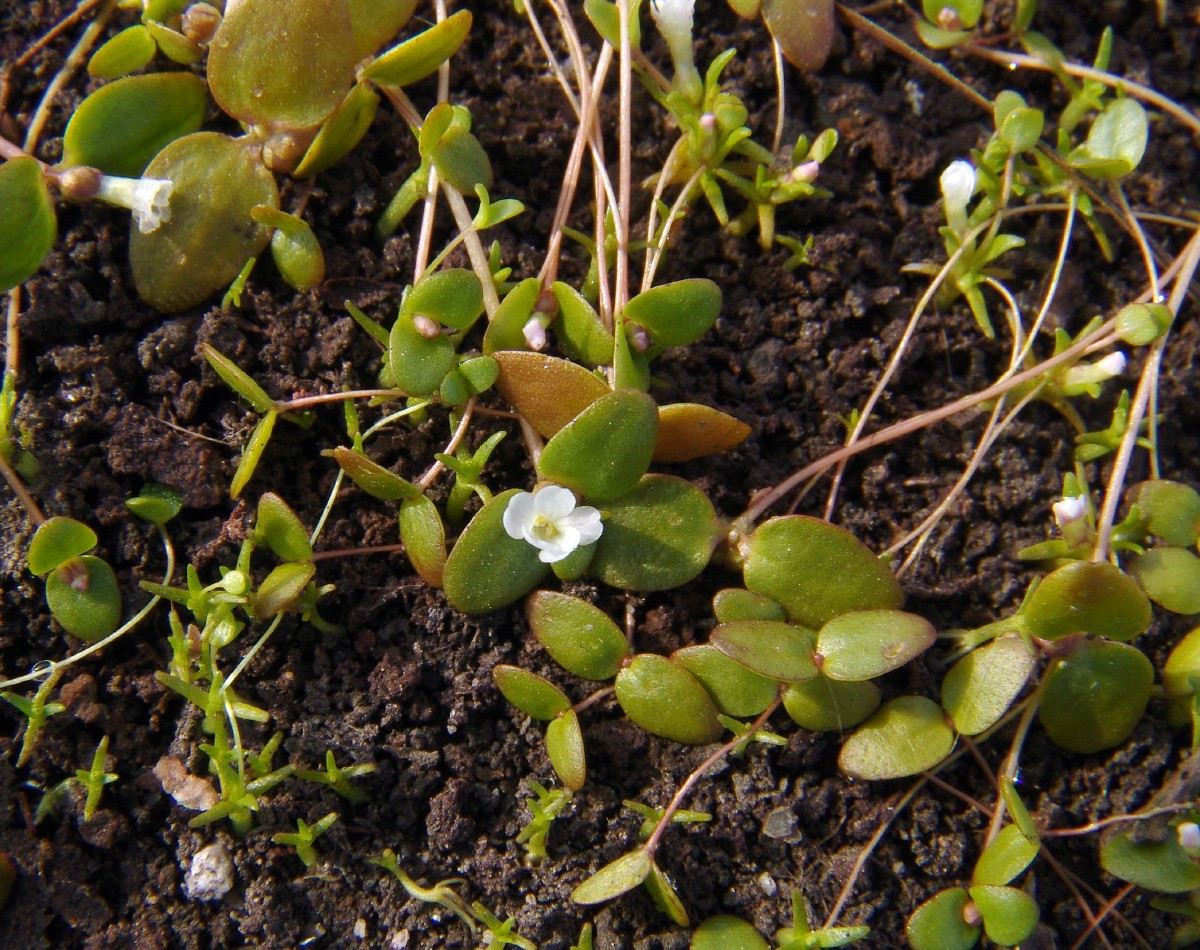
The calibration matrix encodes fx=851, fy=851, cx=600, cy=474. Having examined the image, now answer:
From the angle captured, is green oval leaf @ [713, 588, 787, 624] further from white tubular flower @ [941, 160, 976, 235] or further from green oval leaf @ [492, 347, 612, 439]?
white tubular flower @ [941, 160, 976, 235]

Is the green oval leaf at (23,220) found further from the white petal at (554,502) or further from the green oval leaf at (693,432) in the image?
the green oval leaf at (693,432)

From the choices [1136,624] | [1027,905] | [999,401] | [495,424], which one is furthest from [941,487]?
[495,424]

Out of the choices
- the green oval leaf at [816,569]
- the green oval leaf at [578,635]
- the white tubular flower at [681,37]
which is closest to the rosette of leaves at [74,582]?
the green oval leaf at [578,635]

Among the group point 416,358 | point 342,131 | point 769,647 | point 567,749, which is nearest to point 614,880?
point 567,749

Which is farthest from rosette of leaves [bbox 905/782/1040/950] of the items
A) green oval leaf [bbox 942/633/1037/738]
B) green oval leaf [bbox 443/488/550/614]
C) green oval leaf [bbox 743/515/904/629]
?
green oval leaf [bbox 443/488/550/614]

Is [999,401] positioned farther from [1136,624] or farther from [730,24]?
[730,24]

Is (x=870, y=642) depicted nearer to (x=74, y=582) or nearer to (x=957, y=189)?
(x=957, y=189)
